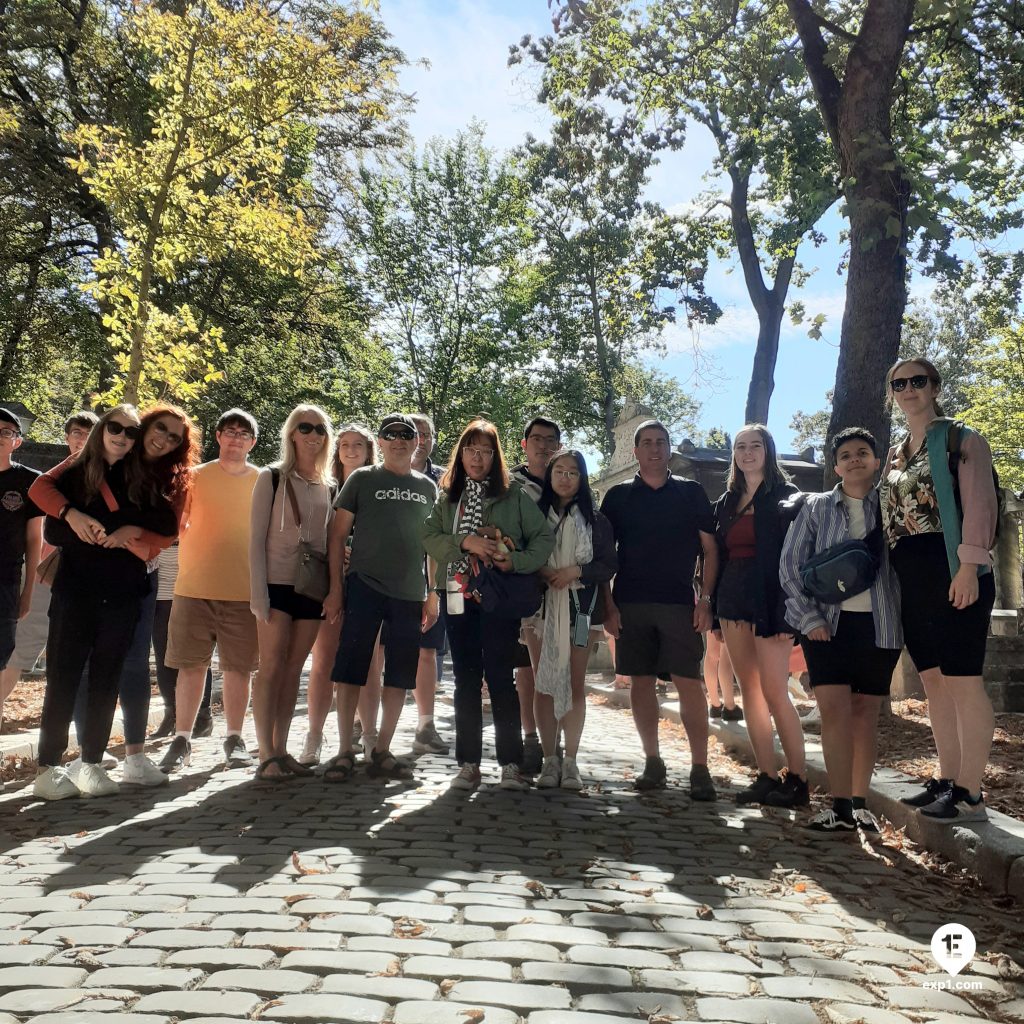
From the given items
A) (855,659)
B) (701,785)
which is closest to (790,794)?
(701,785)

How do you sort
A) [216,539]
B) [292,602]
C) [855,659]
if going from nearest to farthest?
[855,659] < [292,602] < [216,539]

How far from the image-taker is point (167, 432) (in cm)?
570

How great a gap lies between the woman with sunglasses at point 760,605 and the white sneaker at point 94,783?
11.6 ft

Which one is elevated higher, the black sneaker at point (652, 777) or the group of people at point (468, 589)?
the group of people at point (468, 589)

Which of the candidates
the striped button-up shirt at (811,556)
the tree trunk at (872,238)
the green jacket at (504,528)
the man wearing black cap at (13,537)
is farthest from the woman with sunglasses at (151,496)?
the tree trunk at (872,238)

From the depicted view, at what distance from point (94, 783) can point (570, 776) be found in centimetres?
270

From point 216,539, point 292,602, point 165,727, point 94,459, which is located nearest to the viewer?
point 94,459

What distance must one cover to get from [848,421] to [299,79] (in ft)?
27.2

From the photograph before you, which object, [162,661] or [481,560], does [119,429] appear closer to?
[481,560]

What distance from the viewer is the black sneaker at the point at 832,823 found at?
194 inches

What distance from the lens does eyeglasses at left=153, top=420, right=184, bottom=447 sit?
568 cm

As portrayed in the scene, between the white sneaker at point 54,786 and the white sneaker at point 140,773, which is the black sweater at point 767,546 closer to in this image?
the white sneaker at point 140,773

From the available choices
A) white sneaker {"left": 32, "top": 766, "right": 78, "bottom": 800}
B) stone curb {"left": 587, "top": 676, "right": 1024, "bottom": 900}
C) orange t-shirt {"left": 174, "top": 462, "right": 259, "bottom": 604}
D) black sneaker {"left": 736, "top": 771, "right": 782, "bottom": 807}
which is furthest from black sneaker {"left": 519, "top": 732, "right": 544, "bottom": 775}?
white sneaker {"left": 32, "top": 766, "right": 78, "bottom": 800}

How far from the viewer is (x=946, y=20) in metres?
8.40
